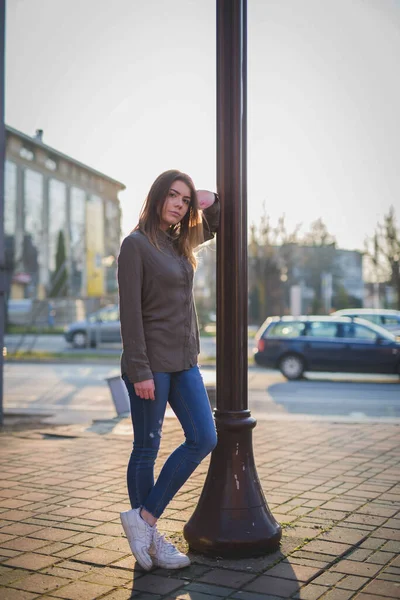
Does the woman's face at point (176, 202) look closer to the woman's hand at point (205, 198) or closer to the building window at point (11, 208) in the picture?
the woman's hand at point (205, 198)

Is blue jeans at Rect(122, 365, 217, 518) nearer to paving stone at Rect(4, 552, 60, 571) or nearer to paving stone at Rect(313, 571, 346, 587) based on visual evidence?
paving stone at Rect(4, 552, 60, 571)

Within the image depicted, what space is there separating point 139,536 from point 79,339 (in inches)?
1031

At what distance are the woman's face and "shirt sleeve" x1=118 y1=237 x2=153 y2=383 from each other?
0.79 feet

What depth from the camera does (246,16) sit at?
4.09 m

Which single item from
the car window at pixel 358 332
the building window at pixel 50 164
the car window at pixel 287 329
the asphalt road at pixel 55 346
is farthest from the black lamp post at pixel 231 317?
the building window at pixel 50 164

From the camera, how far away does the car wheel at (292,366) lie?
55.7 ft

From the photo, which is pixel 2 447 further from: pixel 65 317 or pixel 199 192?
pixel 65 317

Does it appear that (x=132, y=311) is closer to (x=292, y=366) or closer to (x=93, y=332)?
(x=292, y=366)

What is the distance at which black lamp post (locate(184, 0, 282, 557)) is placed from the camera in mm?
3859

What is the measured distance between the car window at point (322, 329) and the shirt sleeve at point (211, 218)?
13393 mm

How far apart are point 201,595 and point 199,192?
1.90 meters

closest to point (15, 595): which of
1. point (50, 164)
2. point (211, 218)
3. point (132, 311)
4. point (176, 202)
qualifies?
point (132, 311)

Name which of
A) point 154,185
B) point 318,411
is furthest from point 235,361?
point 318,411

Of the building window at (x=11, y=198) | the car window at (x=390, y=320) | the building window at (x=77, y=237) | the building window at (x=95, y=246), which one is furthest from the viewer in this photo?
the building window at (x=77, y=237)
